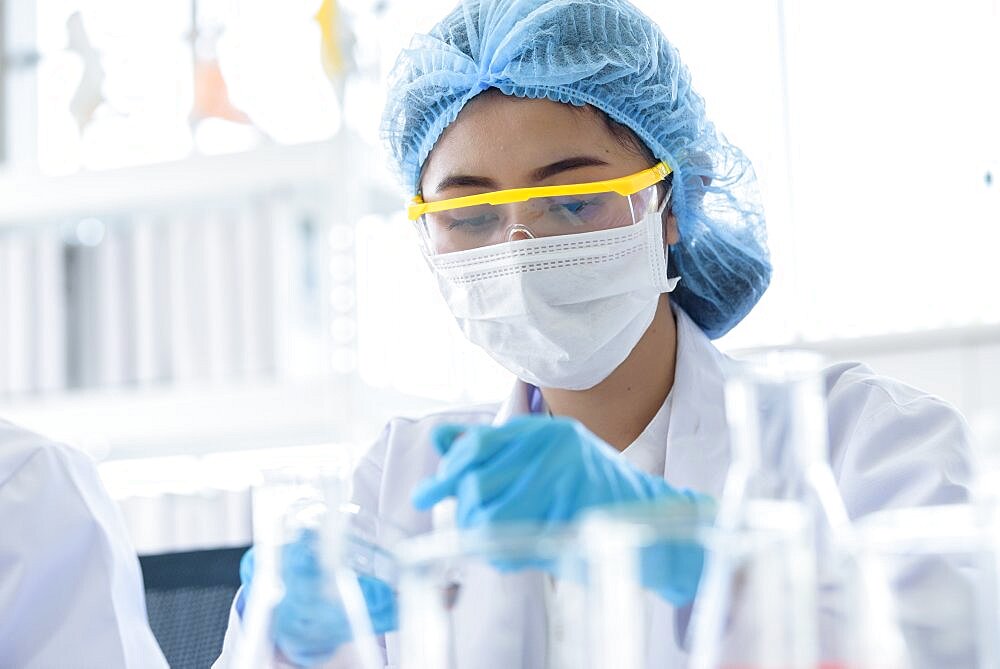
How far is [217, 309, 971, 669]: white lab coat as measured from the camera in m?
1.14

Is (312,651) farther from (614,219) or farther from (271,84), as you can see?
(271,84)

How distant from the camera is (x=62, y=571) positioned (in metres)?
1.32

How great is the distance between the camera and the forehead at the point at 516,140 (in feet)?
4.26

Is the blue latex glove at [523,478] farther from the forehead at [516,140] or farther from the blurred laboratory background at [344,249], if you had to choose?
the blurred laboratory background at [344,249]

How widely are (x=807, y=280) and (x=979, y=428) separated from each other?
1.63 feet

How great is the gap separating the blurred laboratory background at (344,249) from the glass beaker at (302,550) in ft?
5.95

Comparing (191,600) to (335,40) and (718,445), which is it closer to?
(718,445)

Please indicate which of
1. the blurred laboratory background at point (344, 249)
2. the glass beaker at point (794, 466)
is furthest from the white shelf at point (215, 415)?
the glass beaker at point (794, 466)

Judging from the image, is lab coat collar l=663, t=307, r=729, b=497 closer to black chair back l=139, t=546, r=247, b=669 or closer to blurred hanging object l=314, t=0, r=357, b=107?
black chair back l=139, t=546, r=247, b=669

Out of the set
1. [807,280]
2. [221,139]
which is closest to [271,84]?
[221,139]

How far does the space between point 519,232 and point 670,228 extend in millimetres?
251

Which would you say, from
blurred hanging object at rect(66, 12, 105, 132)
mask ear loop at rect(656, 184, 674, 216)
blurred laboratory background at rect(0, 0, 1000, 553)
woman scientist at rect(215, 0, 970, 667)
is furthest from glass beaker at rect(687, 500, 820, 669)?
blurred hanging object at rect(66, 12, 105, 132)

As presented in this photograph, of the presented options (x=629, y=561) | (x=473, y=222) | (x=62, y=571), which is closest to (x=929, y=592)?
(x=629, y=561)

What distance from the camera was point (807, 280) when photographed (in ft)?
9.22
